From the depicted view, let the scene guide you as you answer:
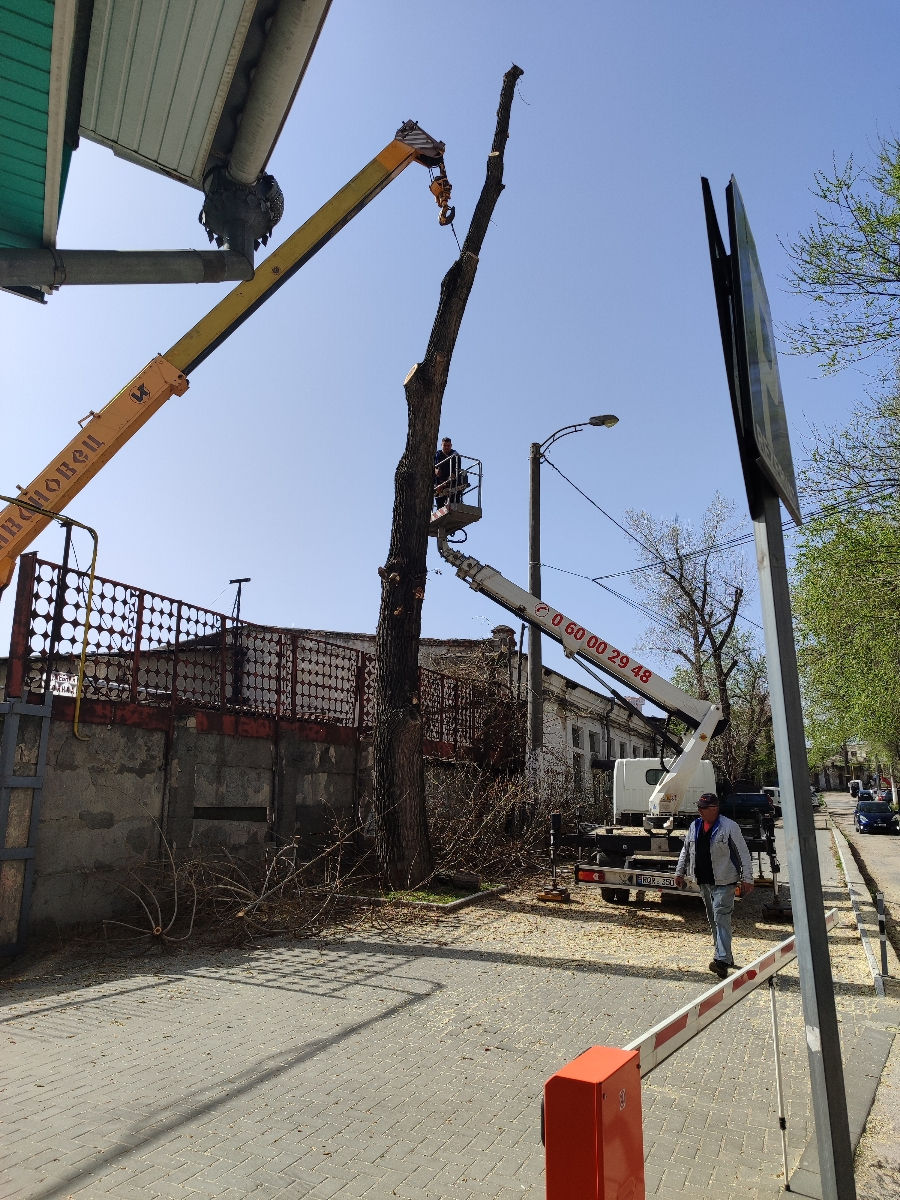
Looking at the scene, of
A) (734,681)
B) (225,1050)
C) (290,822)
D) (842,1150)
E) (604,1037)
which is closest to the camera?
(842,1150)

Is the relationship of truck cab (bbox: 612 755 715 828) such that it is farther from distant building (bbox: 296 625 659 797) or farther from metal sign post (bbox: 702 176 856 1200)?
metal sign post (bbox: 702 176 856 1200)

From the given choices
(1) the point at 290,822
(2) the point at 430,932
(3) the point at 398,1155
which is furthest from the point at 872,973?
(1) the point at 290,822

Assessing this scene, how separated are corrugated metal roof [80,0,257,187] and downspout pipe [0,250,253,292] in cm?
36

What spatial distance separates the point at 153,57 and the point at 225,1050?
565 cm

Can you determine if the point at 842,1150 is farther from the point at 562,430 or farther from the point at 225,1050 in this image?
the point at 562,430

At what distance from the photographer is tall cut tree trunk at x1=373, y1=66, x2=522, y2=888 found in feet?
40.2

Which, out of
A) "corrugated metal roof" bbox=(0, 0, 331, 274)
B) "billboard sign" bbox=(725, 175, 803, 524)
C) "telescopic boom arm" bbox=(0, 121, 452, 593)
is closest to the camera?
"corrugated metal roof" bbox=(0, 0, 331, 274)

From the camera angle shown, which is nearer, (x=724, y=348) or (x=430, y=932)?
(x=724, y=348)

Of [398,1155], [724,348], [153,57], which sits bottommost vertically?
[398,1155]

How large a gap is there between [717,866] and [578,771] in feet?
61.2

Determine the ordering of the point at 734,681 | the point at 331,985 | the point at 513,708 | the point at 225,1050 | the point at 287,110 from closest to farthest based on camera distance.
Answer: the point at 287,110
the point at 225,1050
the point at 331,985
the point at 513,708
the point at 734,681

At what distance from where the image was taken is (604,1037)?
6.09 meters

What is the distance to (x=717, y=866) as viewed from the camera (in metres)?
8.48

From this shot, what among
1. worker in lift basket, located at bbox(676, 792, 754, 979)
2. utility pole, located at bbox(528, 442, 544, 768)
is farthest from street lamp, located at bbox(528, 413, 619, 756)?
worker in lift basket, located at bbox(676, 792, 754, 979)
